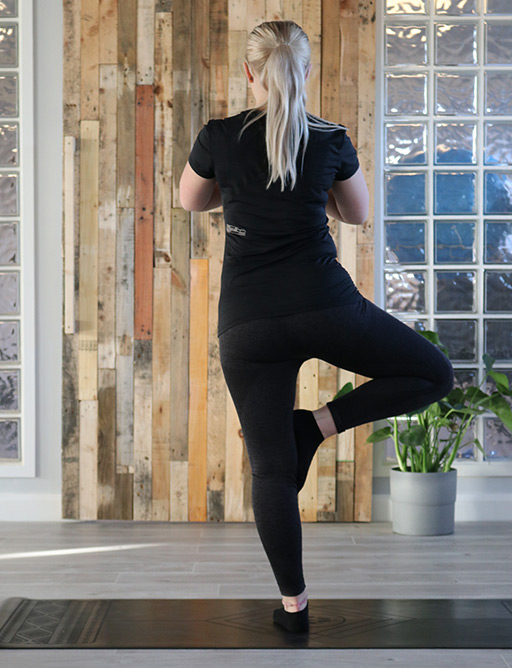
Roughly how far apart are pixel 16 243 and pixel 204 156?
189cm

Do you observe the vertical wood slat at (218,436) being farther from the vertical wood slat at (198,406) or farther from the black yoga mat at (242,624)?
the black yoga mat at (242,624)

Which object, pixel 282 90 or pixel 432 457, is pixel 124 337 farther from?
pixel 282 90

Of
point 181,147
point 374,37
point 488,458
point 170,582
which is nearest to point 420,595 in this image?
point 170,582

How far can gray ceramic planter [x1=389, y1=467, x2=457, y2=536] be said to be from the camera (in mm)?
3207

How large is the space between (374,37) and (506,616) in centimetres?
232

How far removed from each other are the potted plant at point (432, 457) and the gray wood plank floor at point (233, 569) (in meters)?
0.09

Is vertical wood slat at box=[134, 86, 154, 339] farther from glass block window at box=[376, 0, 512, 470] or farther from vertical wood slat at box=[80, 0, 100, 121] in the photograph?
glass block window at box=[376, 0, 512, 470]

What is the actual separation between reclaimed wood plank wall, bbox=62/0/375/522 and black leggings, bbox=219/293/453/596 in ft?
4.91

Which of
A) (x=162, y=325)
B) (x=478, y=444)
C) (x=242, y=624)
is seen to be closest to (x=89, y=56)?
(x=162, y=325)

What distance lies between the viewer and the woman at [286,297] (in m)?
1.84

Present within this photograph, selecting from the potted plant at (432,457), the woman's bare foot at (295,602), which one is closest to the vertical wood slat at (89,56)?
the potted plant at (432,457)

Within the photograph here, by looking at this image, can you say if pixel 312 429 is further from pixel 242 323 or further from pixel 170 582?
pixel 170 582

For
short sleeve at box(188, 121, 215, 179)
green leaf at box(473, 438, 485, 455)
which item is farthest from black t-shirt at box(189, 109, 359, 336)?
green leaf at box(473, 438, 485, 455)

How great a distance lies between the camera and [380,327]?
1.89 m
